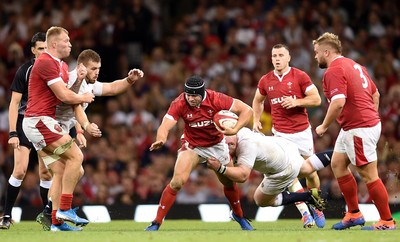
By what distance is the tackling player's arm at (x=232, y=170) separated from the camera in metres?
11.4

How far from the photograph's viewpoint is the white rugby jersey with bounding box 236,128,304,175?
462 inches

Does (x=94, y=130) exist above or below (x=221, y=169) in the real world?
above

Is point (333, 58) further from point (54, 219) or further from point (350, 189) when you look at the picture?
point (54, 219)

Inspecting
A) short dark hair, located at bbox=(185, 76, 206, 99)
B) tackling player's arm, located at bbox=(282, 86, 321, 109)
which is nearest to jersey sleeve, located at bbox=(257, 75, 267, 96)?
tackling player's arm, located at bbox=(282, 86, 321, 109)

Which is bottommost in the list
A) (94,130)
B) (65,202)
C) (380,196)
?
(65,202)

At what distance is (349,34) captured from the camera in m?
20.2

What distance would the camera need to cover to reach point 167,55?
67.7ft

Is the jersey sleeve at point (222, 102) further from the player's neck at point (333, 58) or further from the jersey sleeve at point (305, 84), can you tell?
the jersey sleeve at point (305, 84)

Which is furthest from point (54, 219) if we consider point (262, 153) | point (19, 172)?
point (262, 153)

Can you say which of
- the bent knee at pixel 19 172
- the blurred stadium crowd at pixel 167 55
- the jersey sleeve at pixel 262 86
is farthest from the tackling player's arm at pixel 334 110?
the blurred stadium crowd at pixel 167 55

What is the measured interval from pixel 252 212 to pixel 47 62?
542cm

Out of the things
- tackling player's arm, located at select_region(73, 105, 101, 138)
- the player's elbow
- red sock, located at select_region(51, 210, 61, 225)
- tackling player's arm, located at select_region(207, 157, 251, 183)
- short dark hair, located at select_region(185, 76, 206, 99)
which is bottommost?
red sock, located at select_region(51, 210, 61, 225)

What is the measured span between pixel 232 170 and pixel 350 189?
4.55ft

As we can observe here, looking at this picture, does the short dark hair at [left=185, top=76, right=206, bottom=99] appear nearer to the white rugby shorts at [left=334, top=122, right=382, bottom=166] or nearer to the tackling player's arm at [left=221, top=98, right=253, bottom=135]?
the tackling player's arm at [left=221, top=98, right=253, bottom=135]
